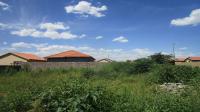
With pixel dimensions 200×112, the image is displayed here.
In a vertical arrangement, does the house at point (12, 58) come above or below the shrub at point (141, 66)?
above

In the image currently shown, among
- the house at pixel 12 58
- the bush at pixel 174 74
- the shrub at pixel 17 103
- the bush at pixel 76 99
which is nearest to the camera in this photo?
the bush at pixel 76 99

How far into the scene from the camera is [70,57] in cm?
4644

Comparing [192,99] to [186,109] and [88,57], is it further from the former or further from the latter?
[88,57]

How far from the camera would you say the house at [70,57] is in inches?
1826

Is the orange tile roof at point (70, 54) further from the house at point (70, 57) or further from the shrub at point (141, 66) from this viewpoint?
the shrub at point (141, 66)

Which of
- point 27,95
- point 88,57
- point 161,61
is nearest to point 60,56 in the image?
point 88,57

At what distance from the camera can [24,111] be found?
684 centimetres

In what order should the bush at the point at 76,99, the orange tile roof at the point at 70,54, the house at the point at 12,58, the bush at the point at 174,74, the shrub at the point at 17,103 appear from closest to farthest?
A: 1. the bush at the point at 76,99
2. the shrub at the point at 17,103
3. the bush at the point at 174,74
4. the orange tile roof at the point at 70,54
5. the house at the point at 12,58

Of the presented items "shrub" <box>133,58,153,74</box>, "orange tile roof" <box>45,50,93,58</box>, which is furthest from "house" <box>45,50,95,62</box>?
"shrub" <box>133,58,153,74</box>

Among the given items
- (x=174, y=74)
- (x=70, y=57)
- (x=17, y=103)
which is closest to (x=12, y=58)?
(x=70, y=57)

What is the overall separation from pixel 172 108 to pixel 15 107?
139 inches

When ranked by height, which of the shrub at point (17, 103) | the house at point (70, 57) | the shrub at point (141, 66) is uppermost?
the house at point (70, 57)

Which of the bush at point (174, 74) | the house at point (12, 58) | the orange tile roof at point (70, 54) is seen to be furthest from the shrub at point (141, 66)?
the house at point (12, 58)

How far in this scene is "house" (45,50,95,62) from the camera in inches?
1826
